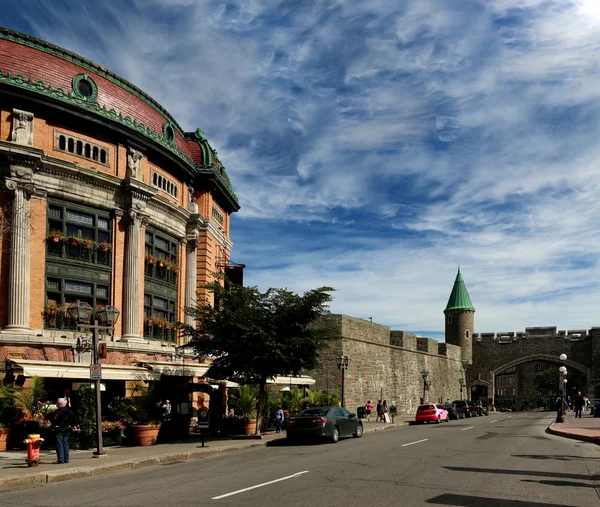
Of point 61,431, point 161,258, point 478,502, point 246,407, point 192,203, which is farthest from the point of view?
point 192,203

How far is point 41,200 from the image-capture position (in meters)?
25.0

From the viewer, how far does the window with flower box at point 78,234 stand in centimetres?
2531

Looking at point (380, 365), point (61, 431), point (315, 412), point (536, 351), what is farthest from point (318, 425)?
point (536, 351)

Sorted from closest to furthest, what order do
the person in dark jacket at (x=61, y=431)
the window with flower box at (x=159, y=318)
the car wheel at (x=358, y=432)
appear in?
the person in dark jacket at (x=61, y=431) < the car wheel at (x=358, y=432) < the window with flower box at (x=159, y=318)

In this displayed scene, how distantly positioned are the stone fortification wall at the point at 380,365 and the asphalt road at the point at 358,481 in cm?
1859

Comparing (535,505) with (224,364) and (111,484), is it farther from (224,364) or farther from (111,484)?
→ (224,364)

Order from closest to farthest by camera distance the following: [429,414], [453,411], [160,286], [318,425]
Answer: [318,425], [160,286], [429,414], [453,411]

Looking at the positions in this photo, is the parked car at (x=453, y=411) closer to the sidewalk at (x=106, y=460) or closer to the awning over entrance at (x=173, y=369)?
the awning over entrance at (x=173, y=369)

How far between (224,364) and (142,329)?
5826 millimetres

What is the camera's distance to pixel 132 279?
27.7 m

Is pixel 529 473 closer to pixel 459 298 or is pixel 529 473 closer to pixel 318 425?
pixel 318 425

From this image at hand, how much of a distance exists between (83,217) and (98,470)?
45.9 ft

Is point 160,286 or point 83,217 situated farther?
point 160,286

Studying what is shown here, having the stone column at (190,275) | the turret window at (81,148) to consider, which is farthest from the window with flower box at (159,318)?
the turret window at (81,148)
